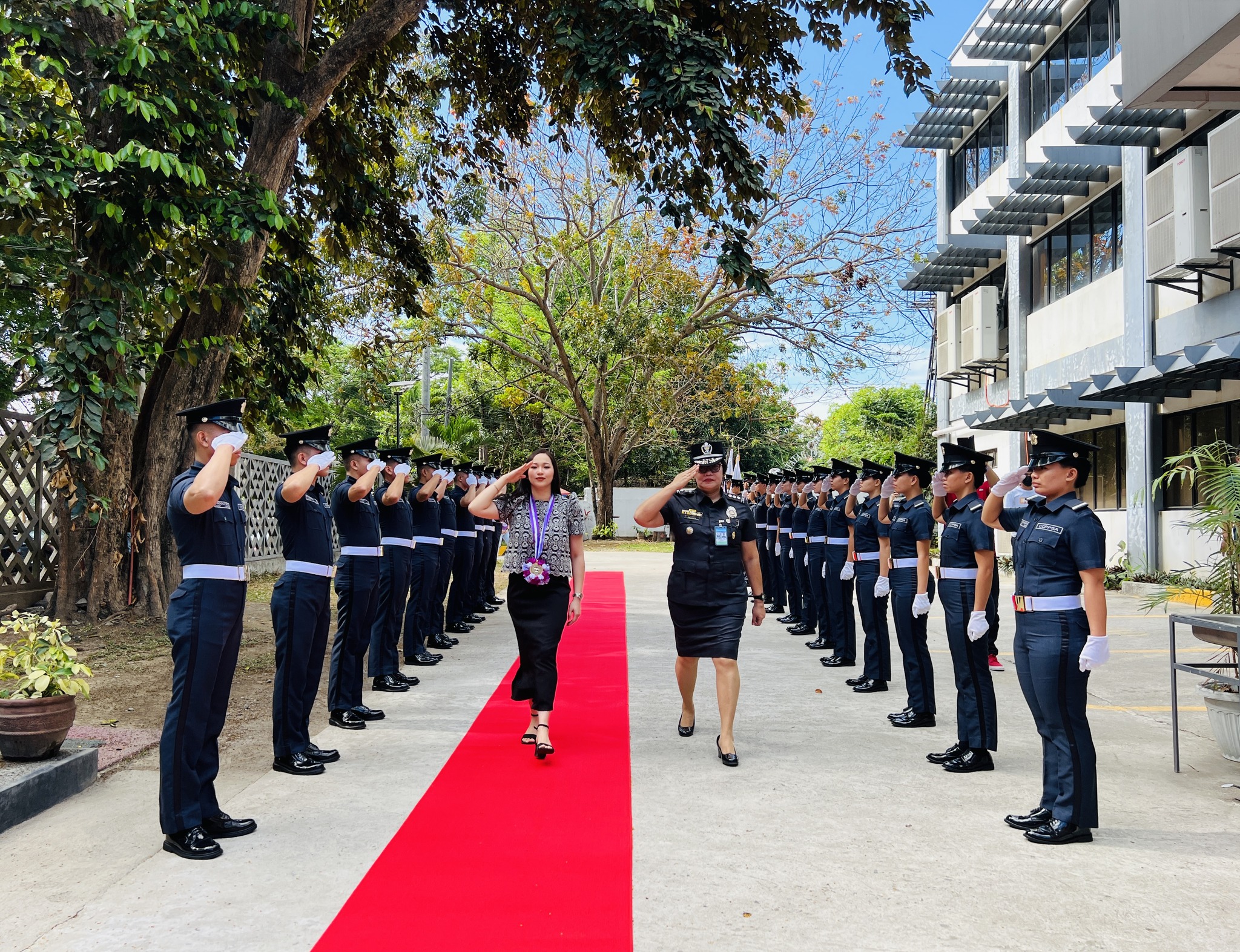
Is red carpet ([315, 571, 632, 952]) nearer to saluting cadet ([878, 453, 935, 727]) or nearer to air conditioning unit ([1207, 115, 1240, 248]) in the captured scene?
saluting cadet ([878, 453, 935, 727])

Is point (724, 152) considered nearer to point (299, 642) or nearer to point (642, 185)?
point (642, 185)

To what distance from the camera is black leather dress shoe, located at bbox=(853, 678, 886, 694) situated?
28.3 ft

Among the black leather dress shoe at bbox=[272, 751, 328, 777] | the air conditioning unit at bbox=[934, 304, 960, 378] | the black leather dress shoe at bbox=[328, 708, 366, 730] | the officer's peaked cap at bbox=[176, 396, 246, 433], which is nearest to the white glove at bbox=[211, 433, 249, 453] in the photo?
the officer's peaked cap at bbox=[176, 396, 246, 433]

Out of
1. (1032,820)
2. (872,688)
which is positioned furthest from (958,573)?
(872,688)

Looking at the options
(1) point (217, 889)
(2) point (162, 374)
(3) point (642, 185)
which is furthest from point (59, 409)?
(3) point (642, 185)

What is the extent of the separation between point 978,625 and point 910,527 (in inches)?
71.8

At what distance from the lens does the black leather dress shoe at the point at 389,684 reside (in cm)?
861

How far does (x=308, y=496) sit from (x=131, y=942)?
3143 mm

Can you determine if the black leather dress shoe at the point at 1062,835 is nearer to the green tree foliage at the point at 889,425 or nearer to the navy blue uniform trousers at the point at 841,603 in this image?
the navy blue uniform trousers at the point at 841,603

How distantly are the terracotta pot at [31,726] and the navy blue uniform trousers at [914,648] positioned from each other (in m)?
5.62

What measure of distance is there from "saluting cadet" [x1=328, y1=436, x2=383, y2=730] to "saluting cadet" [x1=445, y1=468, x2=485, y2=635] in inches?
193

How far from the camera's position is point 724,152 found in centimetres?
952

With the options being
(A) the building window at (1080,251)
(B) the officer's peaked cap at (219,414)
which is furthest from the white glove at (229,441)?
(A) the building window at (1080,251)

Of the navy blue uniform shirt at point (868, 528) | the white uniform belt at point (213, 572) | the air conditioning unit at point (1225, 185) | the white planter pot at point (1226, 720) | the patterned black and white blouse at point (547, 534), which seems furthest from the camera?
the air conditioning unit at point (1225, 185)
